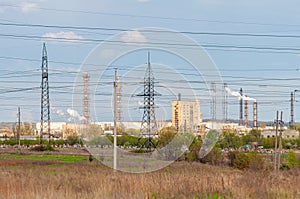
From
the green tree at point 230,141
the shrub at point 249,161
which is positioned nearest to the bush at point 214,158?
the shrub at point 249,161

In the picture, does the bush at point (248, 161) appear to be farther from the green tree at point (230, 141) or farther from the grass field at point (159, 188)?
the green tree at point (230, 141)

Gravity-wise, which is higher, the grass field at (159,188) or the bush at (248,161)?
the grass field at (159,188)

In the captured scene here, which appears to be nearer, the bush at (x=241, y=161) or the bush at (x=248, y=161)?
the bush at (x=248, y=161)

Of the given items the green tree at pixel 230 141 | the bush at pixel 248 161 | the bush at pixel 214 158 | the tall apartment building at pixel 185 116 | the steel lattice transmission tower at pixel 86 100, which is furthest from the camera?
the green tree at pixel 230 141

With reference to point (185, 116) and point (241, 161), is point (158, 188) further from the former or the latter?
point (185, 116)

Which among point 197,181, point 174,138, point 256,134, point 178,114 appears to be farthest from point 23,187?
point 256,134

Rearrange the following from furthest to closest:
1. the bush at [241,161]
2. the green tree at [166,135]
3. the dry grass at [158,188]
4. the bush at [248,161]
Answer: the green tree at [166,135] → the bush at [241,161] → the bush at [248,161] → the dry grass at [158,188]

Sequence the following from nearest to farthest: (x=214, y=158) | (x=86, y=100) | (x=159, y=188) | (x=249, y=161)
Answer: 1. (x=159, y=188)
2. (x=86, y=100)
3. (x=249, y=161)
4. (x=214, y=158)

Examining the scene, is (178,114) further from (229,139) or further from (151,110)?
(229,139)

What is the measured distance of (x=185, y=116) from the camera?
54.5m

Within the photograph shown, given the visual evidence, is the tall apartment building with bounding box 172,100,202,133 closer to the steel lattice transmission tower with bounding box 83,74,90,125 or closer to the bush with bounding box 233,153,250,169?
the bush with bounding box 233,153,250,169

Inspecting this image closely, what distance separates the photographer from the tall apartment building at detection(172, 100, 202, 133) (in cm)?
5231

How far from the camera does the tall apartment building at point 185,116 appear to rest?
52312mm

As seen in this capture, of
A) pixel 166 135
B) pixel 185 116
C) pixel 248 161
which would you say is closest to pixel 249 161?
pixel 248 161
